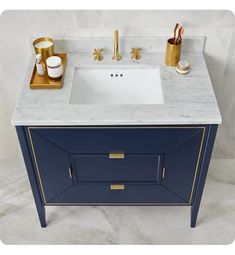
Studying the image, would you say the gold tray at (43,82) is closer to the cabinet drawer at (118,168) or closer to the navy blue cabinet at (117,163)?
the navy blue cabinet at (117,163)

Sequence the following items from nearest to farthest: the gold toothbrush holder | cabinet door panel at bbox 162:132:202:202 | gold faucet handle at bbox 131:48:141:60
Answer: cabinet door panel at bbox 162:132:202:202 < the gold toothbrush holder < gold faucet handle at bbox 131:48:141:60

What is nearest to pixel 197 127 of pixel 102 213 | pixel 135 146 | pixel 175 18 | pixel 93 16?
pixel 135 146

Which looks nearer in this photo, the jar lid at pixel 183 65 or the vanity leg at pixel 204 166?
the vanity leg at pixel 204 166

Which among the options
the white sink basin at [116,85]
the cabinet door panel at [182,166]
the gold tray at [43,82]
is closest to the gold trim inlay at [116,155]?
the cabinet door panel at [182,166]

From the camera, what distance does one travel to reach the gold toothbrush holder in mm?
2044

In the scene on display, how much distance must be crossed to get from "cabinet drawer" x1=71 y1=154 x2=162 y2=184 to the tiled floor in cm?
46

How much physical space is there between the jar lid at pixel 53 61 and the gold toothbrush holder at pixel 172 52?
59 centimetres

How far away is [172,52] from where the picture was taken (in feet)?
6.76

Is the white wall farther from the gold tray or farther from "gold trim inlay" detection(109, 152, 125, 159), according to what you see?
"gold trim inlay" detection(109, 152, 125, 159)

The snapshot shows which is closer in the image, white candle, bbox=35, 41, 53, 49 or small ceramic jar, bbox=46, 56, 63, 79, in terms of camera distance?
small ceramic jar, bbox=46, 56, 63, 79

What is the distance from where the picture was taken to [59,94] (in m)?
1.96

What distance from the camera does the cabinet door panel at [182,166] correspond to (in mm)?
1943

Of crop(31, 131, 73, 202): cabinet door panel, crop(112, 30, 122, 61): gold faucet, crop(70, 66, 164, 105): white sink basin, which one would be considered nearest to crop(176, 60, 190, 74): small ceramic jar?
crop(70, 66, 164, 105): white sink basin

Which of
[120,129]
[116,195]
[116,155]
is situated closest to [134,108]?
[120,129]
